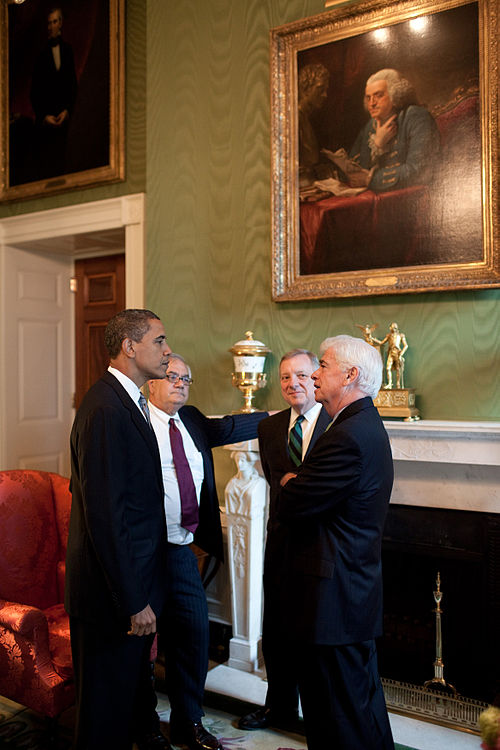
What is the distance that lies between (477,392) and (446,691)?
1.57m

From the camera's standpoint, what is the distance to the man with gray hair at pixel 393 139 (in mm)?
3416

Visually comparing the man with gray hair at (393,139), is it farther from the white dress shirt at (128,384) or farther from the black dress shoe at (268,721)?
the black dress shoe at (268,721)

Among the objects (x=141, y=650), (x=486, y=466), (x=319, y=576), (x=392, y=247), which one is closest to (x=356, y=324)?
(x=392, y=247)

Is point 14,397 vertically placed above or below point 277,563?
above

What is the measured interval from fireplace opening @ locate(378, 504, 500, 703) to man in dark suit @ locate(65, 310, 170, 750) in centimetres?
162

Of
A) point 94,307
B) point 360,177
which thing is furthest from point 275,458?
point 94,307

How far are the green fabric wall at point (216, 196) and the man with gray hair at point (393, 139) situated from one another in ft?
2.10

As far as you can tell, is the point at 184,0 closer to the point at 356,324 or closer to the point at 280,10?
the point at 280,10

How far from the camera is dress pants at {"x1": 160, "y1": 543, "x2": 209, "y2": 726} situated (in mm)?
→ 2719

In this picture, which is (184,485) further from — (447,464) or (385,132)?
(385,132)

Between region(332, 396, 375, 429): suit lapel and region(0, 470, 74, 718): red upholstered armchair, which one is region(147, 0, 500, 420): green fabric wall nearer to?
region(0, 470, 74, 718): red upholstered armchair

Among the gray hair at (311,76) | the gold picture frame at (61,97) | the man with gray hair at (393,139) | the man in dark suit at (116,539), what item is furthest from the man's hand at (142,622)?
the gold picture frame at (61,97)

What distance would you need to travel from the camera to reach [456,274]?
329cm

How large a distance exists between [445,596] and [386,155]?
2436 millimetres
